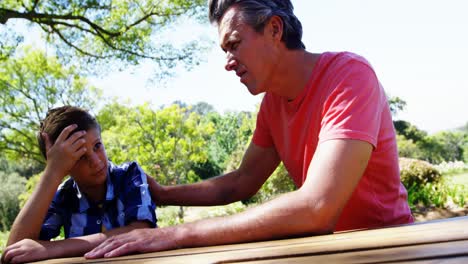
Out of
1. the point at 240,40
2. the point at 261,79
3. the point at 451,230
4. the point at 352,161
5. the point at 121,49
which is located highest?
the point at 121,49

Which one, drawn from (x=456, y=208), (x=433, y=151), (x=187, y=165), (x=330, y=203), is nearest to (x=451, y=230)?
(x=330, y=203)

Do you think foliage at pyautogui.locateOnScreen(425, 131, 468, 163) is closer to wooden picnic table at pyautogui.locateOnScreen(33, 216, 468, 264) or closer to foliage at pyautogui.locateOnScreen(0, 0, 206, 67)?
foliage at pyautogui.locateOnScreen(0, 0, 206, 67)

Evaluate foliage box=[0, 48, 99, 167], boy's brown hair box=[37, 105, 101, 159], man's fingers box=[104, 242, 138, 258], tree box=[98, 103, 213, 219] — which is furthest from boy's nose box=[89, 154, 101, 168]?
foliage box=[0, 48, 99, 167]

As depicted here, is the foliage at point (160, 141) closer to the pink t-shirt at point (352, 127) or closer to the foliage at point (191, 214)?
the foliage at point (191, 214)

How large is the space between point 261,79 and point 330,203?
0.62 metres

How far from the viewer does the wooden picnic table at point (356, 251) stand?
0.83 meters

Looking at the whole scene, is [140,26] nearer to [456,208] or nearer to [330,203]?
[456,208]

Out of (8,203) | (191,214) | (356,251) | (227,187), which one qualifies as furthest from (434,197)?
(8,203)

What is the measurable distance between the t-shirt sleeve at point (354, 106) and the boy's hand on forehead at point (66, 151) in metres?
0.86

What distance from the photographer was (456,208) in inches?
379

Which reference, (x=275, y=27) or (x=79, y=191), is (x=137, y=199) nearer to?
(x=79, y=191)

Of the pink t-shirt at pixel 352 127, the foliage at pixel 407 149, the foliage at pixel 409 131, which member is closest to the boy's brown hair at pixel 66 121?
the pink t-shirt at pixel 352 127

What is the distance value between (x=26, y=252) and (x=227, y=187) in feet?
2.88

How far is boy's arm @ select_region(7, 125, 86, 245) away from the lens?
5.74 feet
